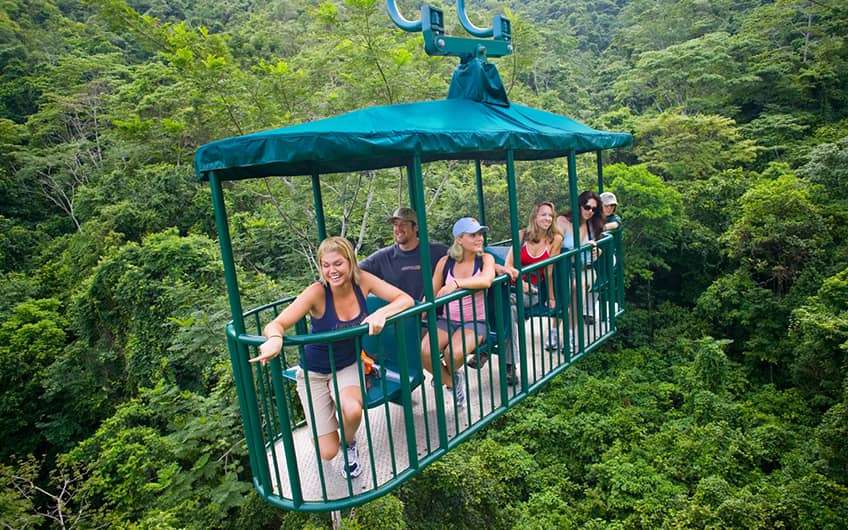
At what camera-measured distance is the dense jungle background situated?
8062mm

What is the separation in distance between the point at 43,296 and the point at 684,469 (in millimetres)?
17292

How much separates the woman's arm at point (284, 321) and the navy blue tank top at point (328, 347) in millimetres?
57

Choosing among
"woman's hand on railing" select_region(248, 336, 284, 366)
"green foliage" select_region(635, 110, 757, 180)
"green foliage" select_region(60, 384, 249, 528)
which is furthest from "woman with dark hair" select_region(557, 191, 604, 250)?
"green foliage" select_region(635, 110, 757, 180)

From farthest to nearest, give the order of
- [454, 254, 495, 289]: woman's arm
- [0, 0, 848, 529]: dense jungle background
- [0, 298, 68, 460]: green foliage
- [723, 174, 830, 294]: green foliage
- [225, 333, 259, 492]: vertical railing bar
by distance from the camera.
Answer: [0, 298, 68, 460]: green foliage
[723, 174, 830, 294]: green foliage
[0, 0, 848, 529]: dense jungle background
[454, 254, 495, 289]: woman's arm
[225, 333, 259, 492]: vertical railing bar

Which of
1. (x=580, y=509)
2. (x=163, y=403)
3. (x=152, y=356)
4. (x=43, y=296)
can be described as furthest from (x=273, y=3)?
(x=580, y=509)

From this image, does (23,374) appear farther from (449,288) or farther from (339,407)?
(339,407)

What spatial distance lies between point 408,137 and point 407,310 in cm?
86

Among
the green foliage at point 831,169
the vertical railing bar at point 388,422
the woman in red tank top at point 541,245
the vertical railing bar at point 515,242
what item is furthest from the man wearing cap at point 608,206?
the green foliage at point 831,169

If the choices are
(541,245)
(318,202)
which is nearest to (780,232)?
(541,245)

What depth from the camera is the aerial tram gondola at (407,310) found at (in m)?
2.44

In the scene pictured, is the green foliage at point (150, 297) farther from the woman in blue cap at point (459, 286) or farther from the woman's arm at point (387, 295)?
the woman's arm at point (387, 295)

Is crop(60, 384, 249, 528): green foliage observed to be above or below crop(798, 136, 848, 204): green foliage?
below

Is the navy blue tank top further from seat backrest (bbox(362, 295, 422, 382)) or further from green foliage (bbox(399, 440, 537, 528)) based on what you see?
green foliage (bbox(399, 440, 537, 528))

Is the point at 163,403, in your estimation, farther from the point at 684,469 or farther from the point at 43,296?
the point at 43,296
